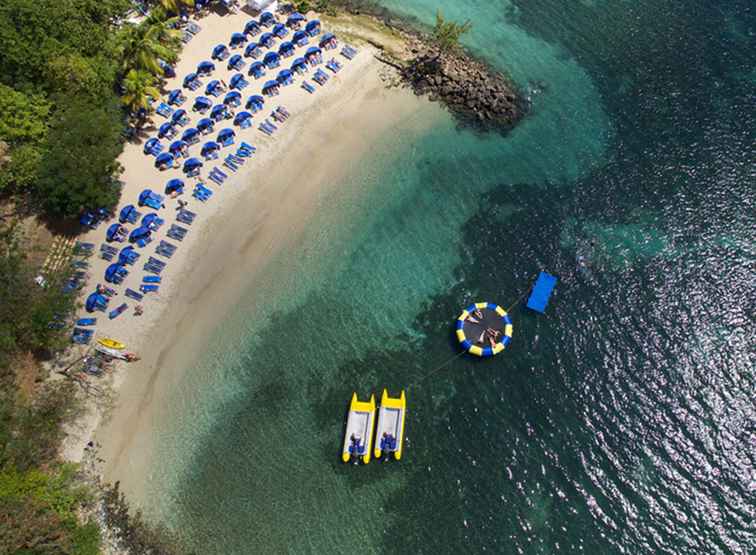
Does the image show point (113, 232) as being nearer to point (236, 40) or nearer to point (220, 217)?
point (220, 217)

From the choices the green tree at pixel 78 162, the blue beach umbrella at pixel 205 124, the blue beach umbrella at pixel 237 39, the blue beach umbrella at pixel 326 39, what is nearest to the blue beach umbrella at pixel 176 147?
the blue beach umbrella at pixel 205 124

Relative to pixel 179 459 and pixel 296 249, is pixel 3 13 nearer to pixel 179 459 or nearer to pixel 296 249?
pixel 296 249

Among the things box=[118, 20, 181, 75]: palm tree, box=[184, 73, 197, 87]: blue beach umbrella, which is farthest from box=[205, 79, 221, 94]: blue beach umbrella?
box=[118, 20, 181, 75]: palm tree

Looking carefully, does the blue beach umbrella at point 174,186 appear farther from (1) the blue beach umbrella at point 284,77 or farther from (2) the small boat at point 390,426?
(2) the small boat at point 390,426

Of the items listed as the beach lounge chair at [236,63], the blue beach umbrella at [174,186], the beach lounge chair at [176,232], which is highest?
the beach lounge chair at [236,63]

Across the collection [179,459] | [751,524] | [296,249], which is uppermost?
[751,524]

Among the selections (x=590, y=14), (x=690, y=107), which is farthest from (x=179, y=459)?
(x=590, y=14)

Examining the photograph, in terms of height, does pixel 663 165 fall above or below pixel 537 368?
above

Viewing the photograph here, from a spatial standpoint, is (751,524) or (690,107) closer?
(751,524)
